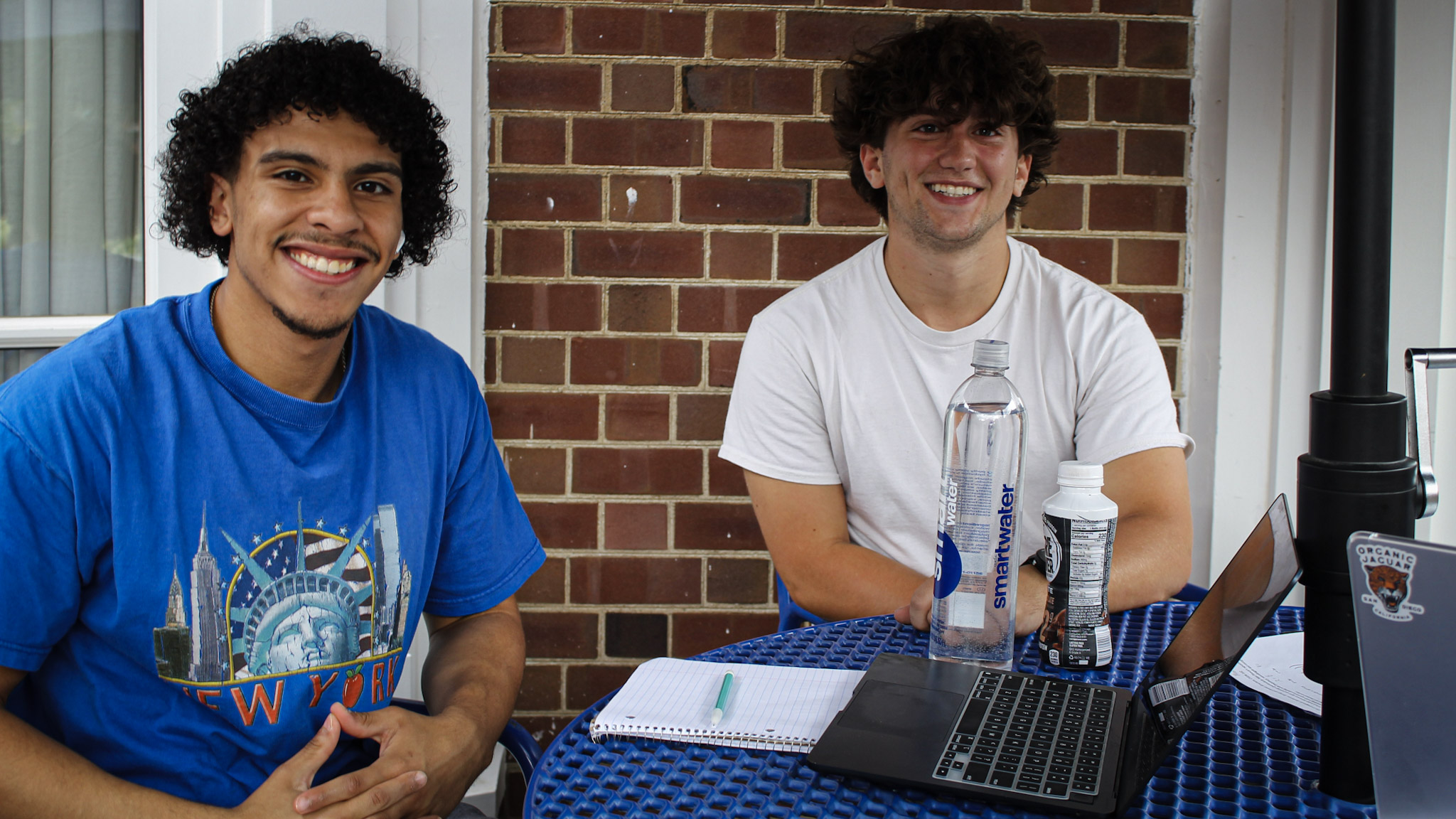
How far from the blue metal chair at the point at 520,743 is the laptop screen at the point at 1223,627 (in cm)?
68

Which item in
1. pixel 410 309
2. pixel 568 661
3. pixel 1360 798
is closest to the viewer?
pixel 1360 798

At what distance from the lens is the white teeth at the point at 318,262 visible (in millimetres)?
1292

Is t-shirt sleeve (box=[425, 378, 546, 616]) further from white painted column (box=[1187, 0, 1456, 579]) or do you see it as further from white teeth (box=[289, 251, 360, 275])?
white painted column (box=[1187, 0, 1456, 579])

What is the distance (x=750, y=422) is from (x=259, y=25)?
1.14 m

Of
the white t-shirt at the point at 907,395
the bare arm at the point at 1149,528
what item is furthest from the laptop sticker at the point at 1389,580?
the white t-shirt at the point at 907,395

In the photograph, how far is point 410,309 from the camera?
2.12 metres

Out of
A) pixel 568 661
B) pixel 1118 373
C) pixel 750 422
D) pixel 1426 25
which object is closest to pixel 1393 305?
pixel 1426 25

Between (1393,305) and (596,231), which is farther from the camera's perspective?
(596,231)

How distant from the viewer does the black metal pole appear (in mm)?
676

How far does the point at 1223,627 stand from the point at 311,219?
43.8 inches

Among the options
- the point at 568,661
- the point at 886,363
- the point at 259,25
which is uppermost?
the point at 259,25

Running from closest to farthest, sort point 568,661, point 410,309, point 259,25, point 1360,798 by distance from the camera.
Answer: point 1360,798
point 259,25
point 410,309
point 568,661

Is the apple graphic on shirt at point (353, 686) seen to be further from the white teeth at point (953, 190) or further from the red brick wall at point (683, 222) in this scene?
the white teeth at point (953, 190)

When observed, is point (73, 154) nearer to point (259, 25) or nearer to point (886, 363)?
point (259, 25)
